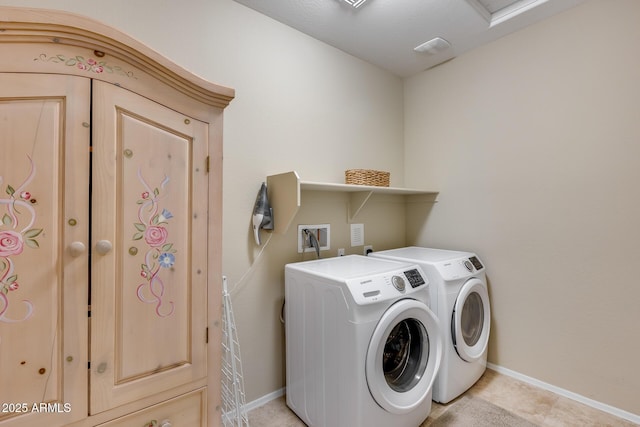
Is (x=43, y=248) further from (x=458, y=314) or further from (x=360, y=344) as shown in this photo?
(x=458, y=314)

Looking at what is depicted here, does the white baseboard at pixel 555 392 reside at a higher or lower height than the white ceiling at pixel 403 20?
lower

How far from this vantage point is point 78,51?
32.3 inches

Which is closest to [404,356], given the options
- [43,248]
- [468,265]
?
[468,265]

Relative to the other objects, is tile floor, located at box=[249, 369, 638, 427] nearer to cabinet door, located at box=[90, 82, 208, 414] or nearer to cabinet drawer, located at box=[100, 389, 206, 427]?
cabinet drawer, located at box=[100, 389, 206, 427]

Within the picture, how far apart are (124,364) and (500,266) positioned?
2.37 metres

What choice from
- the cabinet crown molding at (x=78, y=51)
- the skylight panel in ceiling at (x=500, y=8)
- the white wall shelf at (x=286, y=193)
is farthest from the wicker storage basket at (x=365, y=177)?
the cabinet crown molding at (x=78, y=51)

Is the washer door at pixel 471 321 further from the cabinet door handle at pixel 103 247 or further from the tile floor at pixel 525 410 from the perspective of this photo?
the cabinet door handle at pixel 103 247

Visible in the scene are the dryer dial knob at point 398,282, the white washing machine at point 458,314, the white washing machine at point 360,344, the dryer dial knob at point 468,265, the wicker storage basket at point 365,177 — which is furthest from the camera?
the wicker storage basket at point 365,177

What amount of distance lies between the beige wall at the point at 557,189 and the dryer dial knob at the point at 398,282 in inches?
44.4

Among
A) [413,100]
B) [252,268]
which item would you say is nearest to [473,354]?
[252,268]

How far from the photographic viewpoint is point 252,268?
1.83 meters

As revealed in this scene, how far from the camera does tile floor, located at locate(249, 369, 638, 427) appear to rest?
1.67 meters

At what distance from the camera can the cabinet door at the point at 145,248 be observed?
2.81 feet

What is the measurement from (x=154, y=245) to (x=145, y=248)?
0.03 meters
